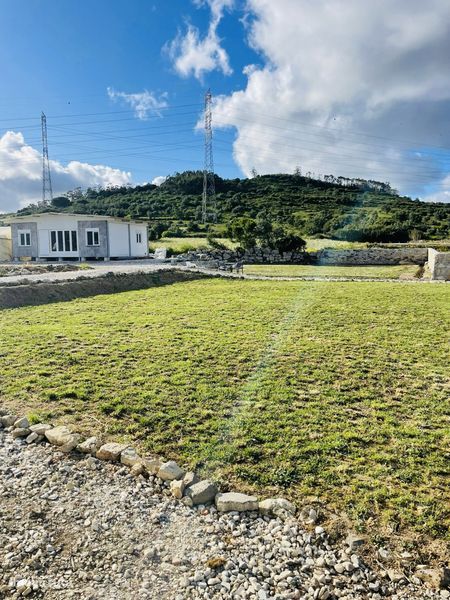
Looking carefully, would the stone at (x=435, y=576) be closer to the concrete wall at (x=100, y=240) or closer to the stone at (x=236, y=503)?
the stone at (x=236, y=503)

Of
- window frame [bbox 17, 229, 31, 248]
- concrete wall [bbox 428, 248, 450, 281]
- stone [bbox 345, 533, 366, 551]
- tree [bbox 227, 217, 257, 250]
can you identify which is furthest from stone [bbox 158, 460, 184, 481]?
tree [bbox 227, 217, 257, 250]

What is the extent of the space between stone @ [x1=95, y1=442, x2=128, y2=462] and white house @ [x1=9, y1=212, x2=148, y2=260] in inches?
943

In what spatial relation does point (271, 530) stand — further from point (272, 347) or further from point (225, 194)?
point (225, 194)

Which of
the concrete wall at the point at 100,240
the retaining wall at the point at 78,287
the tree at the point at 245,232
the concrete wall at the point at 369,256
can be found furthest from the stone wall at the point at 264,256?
the retaining wall at the point at 78,287

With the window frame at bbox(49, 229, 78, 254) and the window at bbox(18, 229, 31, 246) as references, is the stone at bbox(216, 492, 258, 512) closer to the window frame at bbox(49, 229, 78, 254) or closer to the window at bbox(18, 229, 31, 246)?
the window frame at bbox(49, 229, 78, 254)

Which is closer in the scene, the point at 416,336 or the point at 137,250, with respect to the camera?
the point at 416,336

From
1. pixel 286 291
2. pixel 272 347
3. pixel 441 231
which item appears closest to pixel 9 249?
pixel 286 291

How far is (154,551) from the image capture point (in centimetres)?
275

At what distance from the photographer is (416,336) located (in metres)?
7.96

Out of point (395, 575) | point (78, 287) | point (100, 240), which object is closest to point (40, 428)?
point (395, 575)

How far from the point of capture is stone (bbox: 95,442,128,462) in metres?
3.76

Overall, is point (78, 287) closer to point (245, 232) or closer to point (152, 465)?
point (152, 465)

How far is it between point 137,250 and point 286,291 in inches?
660

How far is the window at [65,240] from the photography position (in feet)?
87.0
